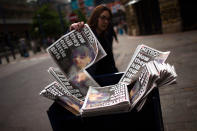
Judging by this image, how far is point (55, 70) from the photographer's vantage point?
1311mm

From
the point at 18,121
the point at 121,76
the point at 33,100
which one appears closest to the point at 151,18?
the point at 33,100

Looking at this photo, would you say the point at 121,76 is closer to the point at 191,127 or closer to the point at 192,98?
the point at 191,127

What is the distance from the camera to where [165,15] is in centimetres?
1365

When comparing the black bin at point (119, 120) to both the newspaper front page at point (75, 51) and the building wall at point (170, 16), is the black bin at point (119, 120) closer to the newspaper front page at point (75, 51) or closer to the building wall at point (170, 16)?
the newspaper front page at point (75, 51)

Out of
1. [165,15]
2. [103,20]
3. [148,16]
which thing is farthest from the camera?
[148,16]

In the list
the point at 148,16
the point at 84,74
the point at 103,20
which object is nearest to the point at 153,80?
the point at 84,74

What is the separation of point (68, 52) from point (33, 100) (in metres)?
3.90

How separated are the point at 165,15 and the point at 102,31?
12765 millimetres

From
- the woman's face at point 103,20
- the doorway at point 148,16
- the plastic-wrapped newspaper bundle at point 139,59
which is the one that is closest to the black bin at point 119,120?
the plastic-wrapped newspaper bundle at point 139,59

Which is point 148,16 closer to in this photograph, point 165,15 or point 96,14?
point 165,15

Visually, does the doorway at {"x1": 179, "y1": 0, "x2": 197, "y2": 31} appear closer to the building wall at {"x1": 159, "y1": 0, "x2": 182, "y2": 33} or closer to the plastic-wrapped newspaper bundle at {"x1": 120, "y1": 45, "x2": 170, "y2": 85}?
the building wall at {"x1": 159, "y1": 0, "x2": 182, "y2": 33}

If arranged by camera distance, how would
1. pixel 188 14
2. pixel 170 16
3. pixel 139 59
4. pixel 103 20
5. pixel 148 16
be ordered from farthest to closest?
1. pixel 148 16
2. pixel 170 16
3. pixel 188 14
4. pixel 103 20
5. pixel 139 59

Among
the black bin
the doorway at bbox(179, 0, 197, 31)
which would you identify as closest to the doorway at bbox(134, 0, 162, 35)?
the doorway at bbox(179, 0, 197, 31)

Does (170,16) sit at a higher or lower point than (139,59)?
lower
